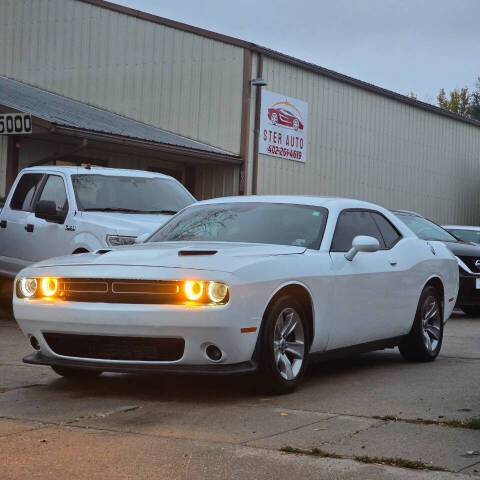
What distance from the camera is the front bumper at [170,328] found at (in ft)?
20.9

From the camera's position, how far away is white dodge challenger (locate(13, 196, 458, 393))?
645cm

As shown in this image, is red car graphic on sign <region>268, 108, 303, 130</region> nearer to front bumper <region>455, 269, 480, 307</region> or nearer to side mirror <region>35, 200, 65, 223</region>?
front bumper <region>455, 269, 480, 307</region>

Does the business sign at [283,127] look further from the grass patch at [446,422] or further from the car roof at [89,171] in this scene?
the grass patch at [446,422]

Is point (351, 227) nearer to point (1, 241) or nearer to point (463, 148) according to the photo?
point (1, 241)

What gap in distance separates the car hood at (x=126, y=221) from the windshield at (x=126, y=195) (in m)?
0.23

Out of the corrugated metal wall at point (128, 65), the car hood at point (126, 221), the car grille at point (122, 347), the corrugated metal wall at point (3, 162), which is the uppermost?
the corrugated metal wall at point (128, 65)

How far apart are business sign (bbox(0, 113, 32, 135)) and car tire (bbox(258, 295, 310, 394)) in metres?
7.78

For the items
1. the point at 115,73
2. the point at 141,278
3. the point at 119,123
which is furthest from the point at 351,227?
the point at 115,73

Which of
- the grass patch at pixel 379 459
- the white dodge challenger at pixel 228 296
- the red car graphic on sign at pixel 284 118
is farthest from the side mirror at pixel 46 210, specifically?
the red car graphic on sign at pixel 284 118

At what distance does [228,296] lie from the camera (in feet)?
21.0

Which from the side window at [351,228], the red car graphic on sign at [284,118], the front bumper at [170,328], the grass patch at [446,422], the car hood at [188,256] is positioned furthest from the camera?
the red car graphic on sign at [284,118]

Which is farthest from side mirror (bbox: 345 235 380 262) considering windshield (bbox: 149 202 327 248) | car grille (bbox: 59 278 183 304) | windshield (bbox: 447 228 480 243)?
windshield (bbox: 447 228 480 243)

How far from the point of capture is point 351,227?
8.19 m

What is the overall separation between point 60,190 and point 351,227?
487 centimetres
